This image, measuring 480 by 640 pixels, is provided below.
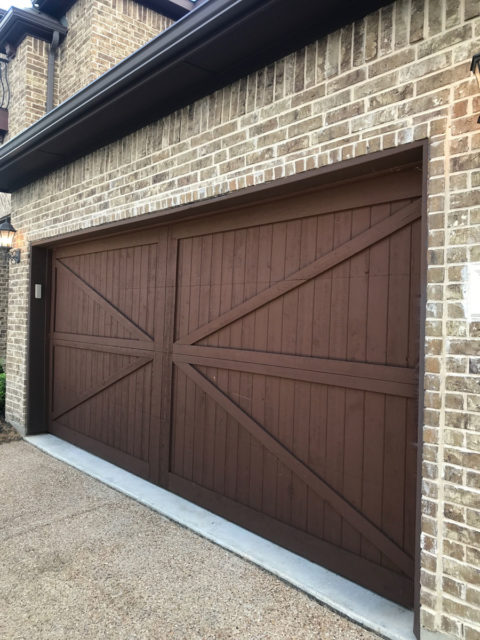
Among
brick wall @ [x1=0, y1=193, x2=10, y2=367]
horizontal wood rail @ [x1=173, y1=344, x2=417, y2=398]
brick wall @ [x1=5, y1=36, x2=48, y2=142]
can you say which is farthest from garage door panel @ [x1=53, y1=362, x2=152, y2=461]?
brick wall @ [x1=0, y1=193, x2=10, y2=367]

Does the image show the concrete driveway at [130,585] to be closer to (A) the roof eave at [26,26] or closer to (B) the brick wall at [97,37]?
(B) the brick wall at [97,37]

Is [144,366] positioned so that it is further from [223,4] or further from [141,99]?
[223,4]

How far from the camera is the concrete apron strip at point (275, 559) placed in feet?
8.61

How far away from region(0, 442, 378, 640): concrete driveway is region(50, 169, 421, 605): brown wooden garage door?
18.8 inches

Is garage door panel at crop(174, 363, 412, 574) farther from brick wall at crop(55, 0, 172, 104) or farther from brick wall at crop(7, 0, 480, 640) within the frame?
brick wall at crop(55, 0, 172, 104)

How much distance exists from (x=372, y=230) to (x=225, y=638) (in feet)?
8.05

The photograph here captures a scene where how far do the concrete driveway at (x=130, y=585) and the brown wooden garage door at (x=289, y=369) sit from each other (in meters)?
0.48

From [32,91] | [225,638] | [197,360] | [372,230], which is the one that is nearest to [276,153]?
[372,230]

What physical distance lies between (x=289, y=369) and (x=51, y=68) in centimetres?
709

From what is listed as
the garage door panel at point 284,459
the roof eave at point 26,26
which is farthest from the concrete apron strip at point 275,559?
the roof eave at point 26,26

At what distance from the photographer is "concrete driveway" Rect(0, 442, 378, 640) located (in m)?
2.55

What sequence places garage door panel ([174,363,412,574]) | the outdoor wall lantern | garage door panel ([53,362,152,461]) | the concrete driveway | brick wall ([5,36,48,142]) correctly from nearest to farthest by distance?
the concrete driveway
garage door panel ([174,363,412,574])
garage door panel ([53,362,152,461])
the outdoor wall lantern
brick wall ([5,36,48,142])

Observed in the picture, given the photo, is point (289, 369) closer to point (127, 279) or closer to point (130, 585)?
point (130, 585)

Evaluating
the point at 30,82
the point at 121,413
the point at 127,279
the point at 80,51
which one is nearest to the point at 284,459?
the point at 121,413
